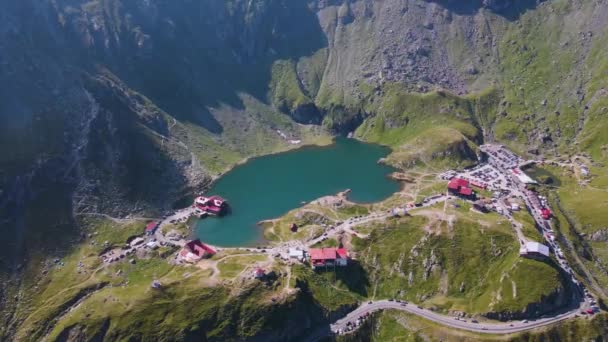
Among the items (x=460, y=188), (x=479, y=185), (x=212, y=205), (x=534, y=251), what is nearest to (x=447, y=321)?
(x=534, y=251)

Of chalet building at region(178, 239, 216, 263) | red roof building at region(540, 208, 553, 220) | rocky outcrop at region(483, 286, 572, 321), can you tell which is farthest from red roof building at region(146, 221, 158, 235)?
red roof building at region(540, 208, 553, 220)

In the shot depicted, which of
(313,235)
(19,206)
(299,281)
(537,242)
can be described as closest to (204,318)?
(299,281)

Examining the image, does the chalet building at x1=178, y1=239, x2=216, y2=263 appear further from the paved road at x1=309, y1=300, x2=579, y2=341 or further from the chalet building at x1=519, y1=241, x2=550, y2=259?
the chalet building at x1=519, y1=241, x2=550, y2=259

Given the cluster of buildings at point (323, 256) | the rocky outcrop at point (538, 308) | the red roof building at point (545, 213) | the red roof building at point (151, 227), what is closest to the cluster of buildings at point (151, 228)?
the red roof building at point (151, 227)

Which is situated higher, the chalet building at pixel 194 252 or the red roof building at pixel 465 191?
the red roof building at pixel 465 191

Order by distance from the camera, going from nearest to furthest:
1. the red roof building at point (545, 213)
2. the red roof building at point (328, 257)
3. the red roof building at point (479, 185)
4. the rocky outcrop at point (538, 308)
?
the rocky outcrop at point (538, 308) → the red roof building at point (328, 257) → the red roof building at point (545, 213) → the red roof building at point (479, 185)

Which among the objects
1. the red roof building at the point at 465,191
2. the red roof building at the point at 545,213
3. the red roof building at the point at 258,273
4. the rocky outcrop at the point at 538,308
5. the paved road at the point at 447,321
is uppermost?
the red roof building at the point at 465,191

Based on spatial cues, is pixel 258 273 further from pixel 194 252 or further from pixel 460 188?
pixel 460 188

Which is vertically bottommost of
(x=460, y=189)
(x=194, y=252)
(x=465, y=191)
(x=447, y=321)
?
(x=447, y=321)

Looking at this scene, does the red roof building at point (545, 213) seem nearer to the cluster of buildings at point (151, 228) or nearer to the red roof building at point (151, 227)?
the cluster of buildings at point (151, 228)
